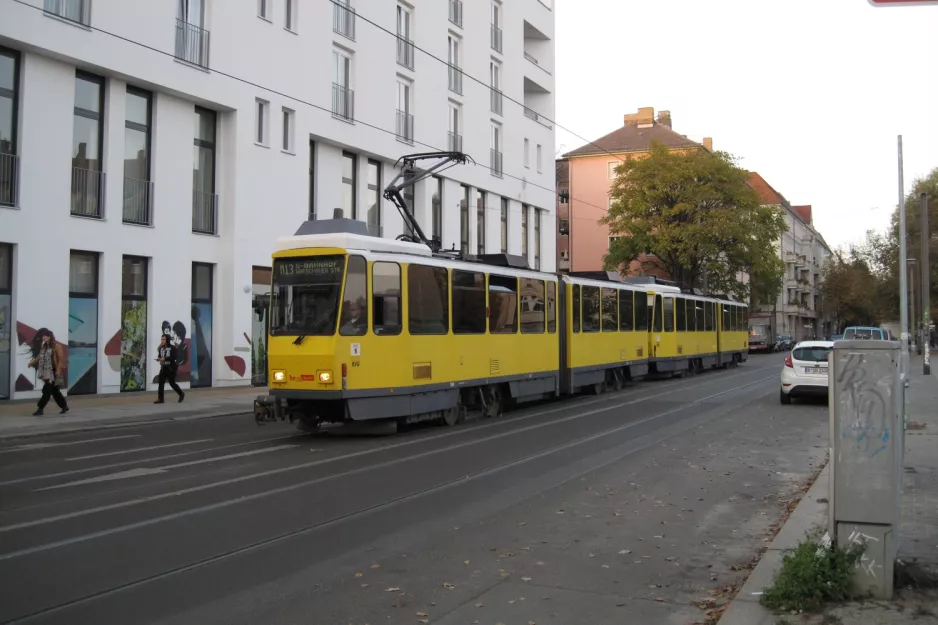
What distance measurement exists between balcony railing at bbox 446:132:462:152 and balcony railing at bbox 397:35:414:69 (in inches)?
150

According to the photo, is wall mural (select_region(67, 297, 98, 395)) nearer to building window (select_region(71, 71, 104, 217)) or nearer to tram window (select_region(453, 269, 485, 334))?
building window (select_region(71, 71, 104, 217))

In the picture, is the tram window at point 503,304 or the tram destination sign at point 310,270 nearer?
the tram destination sign at point 310,270

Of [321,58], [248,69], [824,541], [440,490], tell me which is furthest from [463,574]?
[321,58]

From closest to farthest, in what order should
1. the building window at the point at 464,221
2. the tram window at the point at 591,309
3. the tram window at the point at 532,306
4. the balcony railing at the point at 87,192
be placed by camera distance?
the tram window at the point at 532,306 < the balcony railing at the point at 87,192 < the tram window at the point at 591,309 < the building window at the point at 464,221

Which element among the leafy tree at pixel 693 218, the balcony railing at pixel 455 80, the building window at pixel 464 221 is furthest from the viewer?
the leafy tree at pixel 693 218

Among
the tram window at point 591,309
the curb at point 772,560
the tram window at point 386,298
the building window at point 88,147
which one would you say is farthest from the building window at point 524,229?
the curb at point 772,560

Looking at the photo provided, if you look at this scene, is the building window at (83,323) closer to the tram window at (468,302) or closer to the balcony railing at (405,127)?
the tram window at (468,302)

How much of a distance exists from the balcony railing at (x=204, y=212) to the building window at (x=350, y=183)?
239 inches

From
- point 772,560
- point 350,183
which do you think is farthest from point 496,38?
point 772,560

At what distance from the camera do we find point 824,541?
564cm

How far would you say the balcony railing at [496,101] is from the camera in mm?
39281

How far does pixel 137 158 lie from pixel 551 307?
38.6 ft

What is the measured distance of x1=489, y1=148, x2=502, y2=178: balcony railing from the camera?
39.3 metres

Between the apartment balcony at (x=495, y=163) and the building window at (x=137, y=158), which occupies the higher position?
the apartment balcony at (x=495, y=163)
